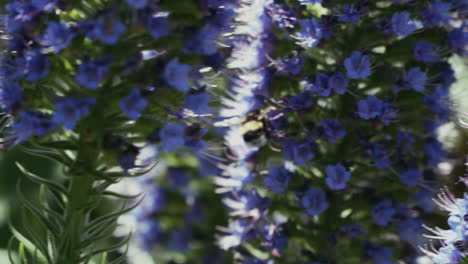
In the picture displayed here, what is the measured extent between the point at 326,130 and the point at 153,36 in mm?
891

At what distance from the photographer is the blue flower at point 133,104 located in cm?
217

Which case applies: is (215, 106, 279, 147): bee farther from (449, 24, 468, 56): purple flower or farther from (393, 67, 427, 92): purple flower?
(449, 24, 468, 56): purple flower

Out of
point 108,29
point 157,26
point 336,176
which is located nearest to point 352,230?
point 336,176

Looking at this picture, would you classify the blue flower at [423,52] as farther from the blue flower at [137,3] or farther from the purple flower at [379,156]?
the blue flower at [137,3]

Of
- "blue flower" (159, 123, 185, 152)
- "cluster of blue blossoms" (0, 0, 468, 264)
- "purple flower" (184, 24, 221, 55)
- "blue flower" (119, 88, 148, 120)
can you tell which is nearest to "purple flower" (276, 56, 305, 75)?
"cluster of blue blossoms" (0, 0, 468, 264)

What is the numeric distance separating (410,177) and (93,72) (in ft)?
4.52

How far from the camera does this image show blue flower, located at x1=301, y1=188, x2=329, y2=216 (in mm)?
2770

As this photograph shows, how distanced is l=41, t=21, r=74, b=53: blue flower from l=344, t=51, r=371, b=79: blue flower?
105 cm

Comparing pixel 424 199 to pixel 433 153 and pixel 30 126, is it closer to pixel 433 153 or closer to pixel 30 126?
pixel 433 153

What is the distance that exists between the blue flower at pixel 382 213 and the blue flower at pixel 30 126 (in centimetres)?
135

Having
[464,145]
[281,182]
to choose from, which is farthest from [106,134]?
[464,145]

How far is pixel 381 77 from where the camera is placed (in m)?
2.86

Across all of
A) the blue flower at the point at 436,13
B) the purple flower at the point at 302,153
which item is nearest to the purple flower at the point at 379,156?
the purple flower at the point at 302,153

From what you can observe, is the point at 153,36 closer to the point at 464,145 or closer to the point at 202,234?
the point at 464,145
